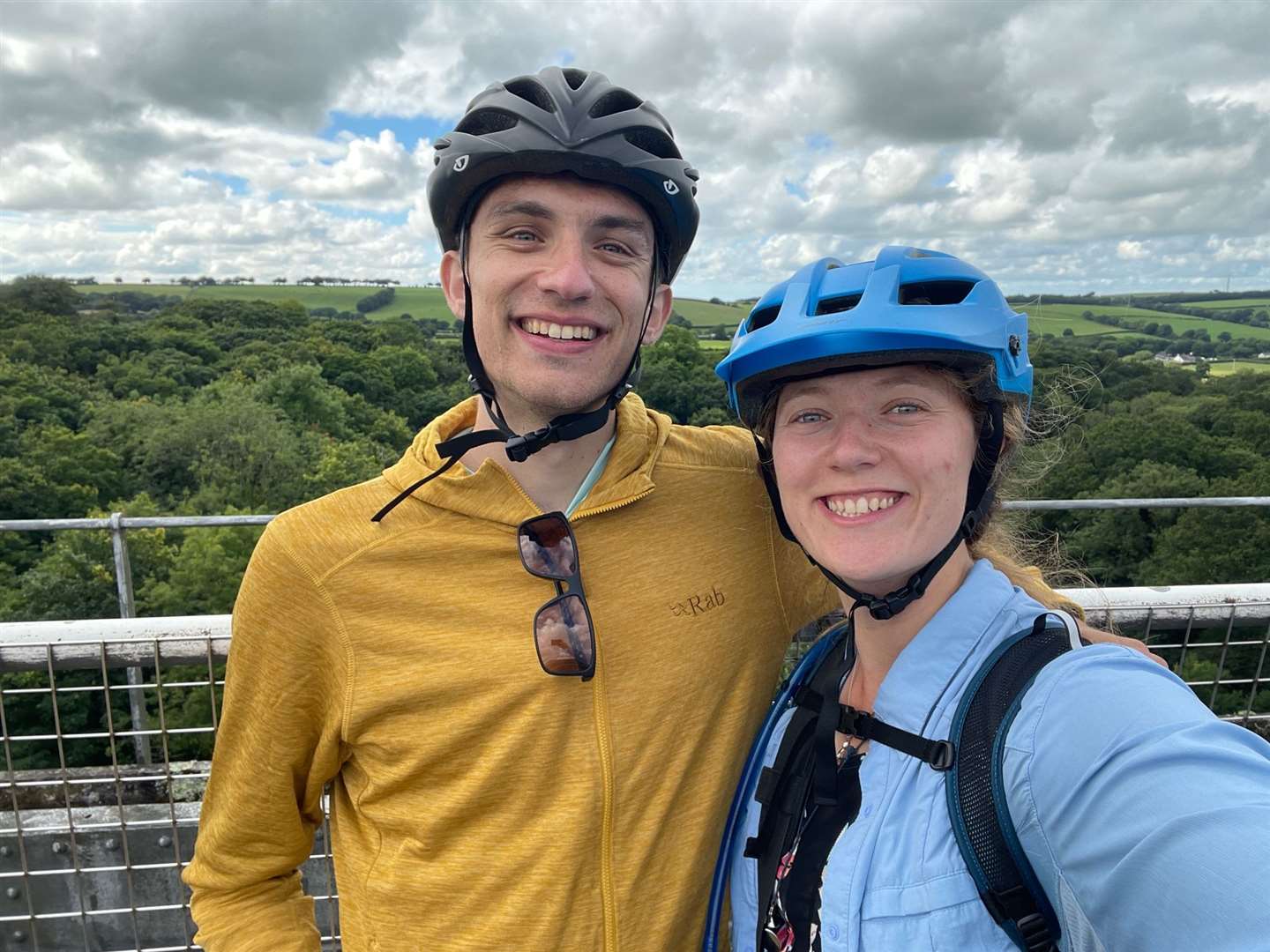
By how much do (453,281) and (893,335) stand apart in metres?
1.35

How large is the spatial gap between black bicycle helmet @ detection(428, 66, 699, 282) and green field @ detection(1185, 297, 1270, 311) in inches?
1917

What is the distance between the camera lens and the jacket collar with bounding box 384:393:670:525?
2.09m

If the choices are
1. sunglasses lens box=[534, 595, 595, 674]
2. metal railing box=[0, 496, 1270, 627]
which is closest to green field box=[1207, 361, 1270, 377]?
metal railing box=[0, 496, 1270, 627]

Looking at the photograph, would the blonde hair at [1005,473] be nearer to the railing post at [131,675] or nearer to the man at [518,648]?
the man at [518,648]

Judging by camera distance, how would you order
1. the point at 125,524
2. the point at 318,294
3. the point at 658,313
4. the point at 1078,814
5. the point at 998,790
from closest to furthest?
the point at 1078,814
the point at 998,790
the point at 658,313
the point at 125,524
the point at 318,294

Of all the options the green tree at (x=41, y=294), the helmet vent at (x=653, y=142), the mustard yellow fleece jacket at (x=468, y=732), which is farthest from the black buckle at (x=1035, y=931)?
the green tree at (x=41, y=294)

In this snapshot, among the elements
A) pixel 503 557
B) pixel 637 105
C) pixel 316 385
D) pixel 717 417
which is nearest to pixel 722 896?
pixel 503 557

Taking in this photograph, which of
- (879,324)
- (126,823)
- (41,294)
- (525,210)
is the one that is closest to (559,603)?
(879,324)

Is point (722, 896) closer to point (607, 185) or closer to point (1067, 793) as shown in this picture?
point (1067, 793)

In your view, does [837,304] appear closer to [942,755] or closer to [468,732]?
[942,755]

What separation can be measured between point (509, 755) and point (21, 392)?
71.8 m

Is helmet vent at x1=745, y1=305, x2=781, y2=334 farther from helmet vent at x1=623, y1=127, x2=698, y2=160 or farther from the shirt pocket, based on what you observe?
the shirt pocket

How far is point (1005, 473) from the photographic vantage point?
2123 mm

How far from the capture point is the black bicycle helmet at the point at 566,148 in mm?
2297
